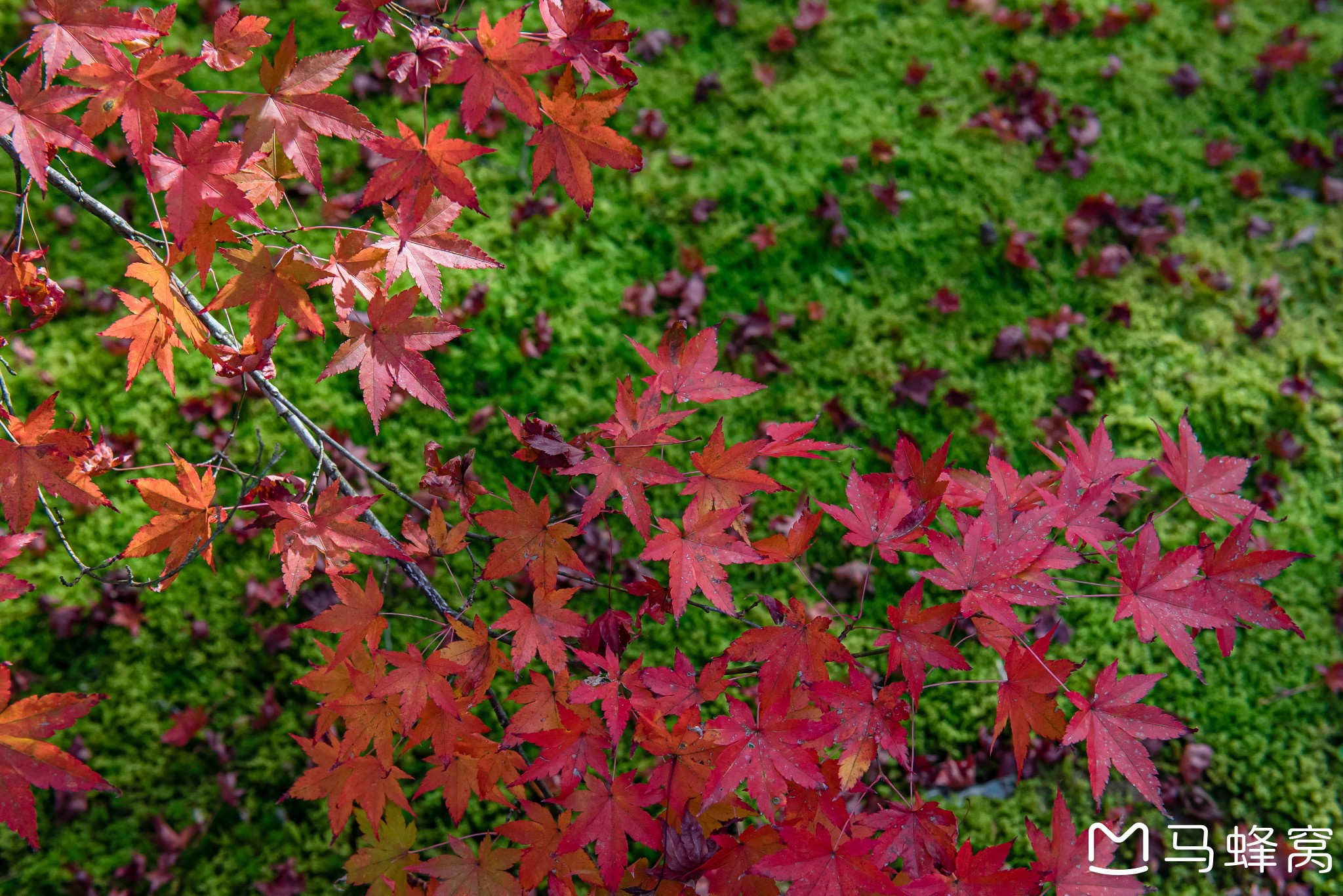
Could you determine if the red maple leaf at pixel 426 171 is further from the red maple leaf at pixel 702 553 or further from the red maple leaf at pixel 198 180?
the red maple leaf at pixel 702 553

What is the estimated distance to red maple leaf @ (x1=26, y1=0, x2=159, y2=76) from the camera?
55.8 inches

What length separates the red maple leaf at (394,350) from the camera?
5.31 feet

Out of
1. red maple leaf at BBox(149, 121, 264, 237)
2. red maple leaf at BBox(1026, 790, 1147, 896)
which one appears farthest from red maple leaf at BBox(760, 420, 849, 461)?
red maple leaf at BBox(149, 121, 264, 237)

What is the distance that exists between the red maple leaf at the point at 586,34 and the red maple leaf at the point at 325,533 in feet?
3.07

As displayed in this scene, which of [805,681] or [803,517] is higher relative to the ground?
[803,517]

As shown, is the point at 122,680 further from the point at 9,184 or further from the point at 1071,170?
the point at 1071,170

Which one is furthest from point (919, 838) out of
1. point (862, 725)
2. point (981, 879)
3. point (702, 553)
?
point (702, 553)

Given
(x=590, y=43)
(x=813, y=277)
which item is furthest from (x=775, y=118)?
(x=590, y=43)

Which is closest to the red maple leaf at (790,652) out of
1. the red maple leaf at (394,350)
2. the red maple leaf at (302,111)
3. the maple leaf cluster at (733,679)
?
the maple leaf cluster at (733,679)

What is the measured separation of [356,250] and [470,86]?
43cm

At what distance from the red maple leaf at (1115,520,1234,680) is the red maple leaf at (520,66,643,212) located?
1215 millimetres

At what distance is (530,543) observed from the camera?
1701mm

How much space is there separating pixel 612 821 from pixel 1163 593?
117 centimetres

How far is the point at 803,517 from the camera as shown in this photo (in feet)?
5.39
